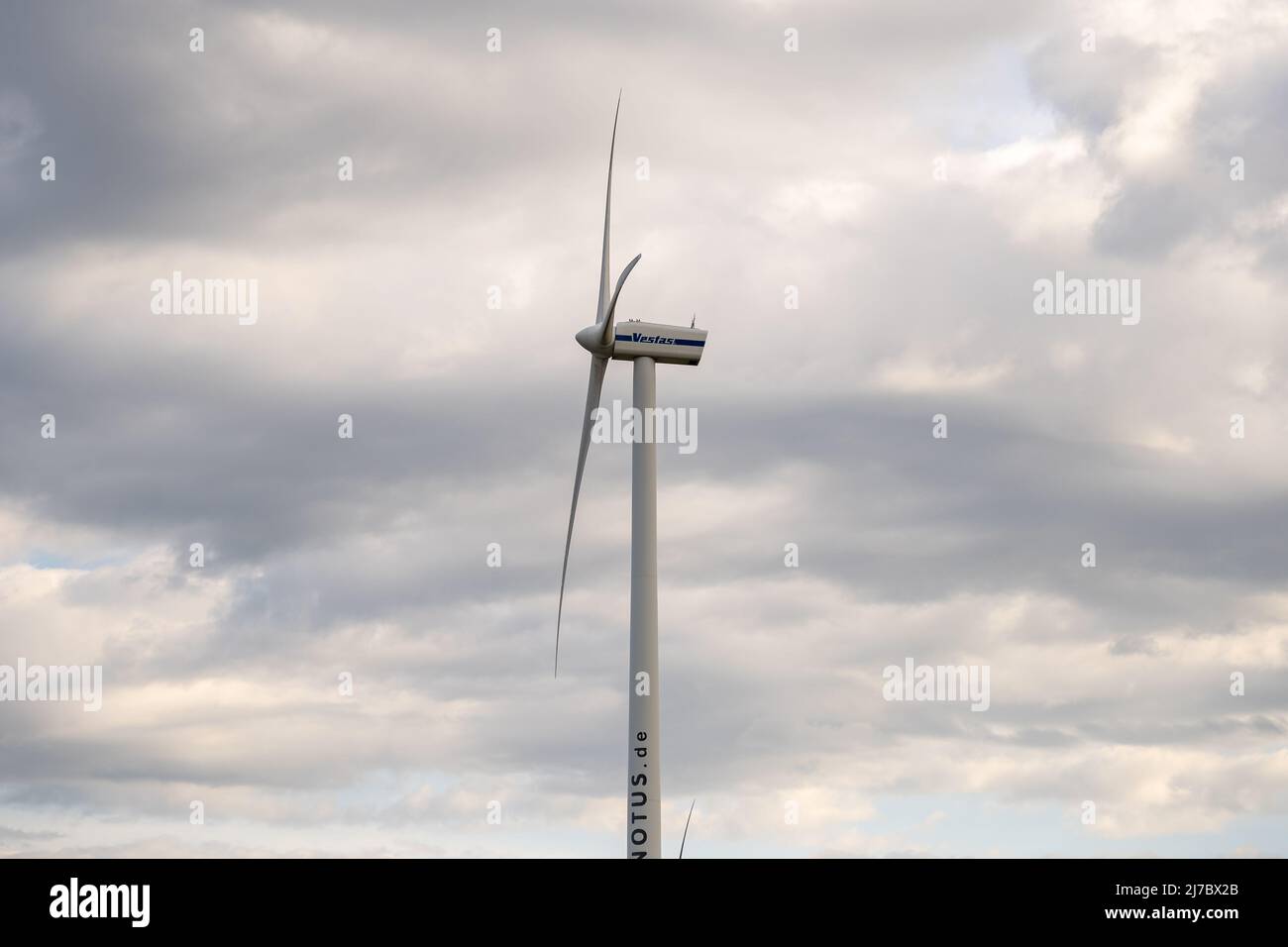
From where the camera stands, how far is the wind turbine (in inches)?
A: 2847

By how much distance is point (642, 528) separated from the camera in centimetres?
7488

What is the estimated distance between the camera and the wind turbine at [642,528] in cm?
7231
